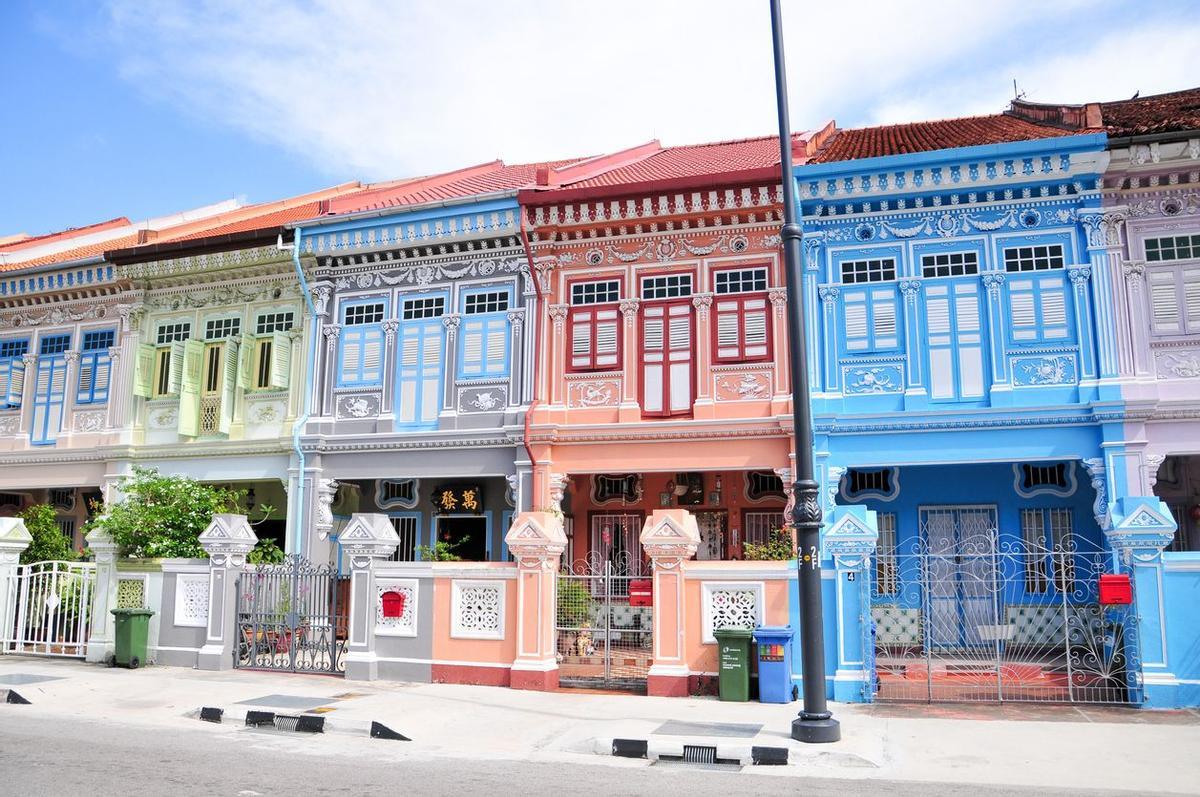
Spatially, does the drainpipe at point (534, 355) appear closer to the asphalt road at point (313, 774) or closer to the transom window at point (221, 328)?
the transom window at point (221, 328)

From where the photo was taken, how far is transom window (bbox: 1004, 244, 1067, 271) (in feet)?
50.3

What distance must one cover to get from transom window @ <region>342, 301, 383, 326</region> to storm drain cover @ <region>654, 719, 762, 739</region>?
34.2 ft

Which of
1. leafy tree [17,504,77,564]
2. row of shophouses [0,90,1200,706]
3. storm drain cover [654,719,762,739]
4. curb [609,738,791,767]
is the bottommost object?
curb [609,738,791,767]

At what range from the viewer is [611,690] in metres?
13.0

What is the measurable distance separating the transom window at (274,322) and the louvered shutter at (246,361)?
258mm

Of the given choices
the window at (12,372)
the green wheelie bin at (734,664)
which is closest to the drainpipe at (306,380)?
the window at (12,372)

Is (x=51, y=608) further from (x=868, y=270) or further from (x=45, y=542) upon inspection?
(x=868, y=270)

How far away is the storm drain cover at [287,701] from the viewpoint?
11.3 metres

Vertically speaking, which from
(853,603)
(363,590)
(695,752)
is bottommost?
(695,752)

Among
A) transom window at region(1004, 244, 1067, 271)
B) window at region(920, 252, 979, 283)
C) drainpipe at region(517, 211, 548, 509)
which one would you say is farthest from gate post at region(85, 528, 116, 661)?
transom window at region(1004, 244, 1067, 271)

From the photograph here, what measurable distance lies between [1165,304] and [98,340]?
19074 millimetres

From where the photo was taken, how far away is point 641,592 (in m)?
13.7

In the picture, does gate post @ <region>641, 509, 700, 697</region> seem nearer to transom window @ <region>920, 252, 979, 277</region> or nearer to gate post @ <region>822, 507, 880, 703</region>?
gate post @ <region>822, 507, 880, 703</region>

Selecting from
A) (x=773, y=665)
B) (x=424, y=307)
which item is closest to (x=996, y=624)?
(x=773, y=665)
